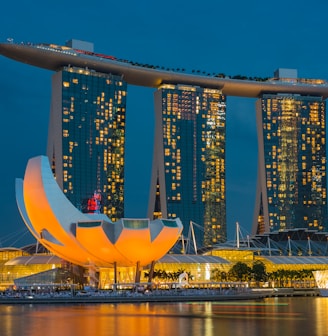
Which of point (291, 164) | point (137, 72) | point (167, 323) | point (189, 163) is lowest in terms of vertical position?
point (167, 323)

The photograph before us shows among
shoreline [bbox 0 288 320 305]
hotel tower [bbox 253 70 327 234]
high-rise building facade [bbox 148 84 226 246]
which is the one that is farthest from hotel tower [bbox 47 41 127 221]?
shoreline [bbox 0 288 320 305]

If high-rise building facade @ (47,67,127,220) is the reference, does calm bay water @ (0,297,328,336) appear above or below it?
below

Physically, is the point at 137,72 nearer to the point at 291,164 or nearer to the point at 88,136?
the point at 88,136

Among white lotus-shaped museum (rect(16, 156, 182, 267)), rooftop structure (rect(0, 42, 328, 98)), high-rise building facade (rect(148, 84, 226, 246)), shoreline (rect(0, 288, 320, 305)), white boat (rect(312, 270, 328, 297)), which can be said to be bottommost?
shoreline (rect(0, 288, 320, 305))

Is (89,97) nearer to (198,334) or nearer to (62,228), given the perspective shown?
(62,228)

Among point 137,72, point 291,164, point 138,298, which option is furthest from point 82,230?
point 291,164

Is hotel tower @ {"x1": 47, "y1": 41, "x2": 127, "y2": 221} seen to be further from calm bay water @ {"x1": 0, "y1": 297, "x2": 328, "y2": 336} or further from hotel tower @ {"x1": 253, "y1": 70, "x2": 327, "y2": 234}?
calm bay water @ {"x1": 0, "y1": 297, "x2": 328, "y2": 336}

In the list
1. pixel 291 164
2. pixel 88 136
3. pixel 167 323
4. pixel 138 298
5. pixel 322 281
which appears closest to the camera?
pixel 167 323

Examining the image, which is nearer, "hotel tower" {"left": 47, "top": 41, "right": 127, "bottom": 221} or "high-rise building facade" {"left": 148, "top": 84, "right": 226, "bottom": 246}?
"hotel tower" {"left": 47, "top": 41, "right": 127, "bottom": 221}
